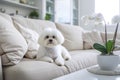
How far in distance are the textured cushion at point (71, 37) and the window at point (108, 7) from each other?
2.15m

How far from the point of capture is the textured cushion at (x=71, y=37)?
8.73 feet

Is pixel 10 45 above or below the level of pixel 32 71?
above

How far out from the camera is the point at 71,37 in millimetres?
2713

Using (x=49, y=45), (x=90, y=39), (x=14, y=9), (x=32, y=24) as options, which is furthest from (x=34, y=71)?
(x=14, y=9)

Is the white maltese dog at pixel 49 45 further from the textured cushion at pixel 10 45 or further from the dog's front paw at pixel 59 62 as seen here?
the textured cushion at pixel 10 45

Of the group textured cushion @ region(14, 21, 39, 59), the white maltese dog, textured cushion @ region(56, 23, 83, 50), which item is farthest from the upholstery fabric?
textured cushion @ region(56, 23, 83, 50)

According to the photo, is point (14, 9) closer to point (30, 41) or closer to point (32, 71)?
point (30, 41)

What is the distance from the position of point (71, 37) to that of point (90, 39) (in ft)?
1.37

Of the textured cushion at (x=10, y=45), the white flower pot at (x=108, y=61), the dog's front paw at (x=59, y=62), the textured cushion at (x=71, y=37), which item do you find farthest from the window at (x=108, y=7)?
the white flower pot at (x=108, y=61)

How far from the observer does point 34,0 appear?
14.1ft

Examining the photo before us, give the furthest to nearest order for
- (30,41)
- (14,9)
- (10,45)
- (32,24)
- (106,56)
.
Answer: (14,9)
(32,24)
(30,41)
(10,45)
(106,56)

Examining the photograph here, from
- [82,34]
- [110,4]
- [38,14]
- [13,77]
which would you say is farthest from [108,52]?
[110,4]

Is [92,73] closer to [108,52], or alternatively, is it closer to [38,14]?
[108,52]

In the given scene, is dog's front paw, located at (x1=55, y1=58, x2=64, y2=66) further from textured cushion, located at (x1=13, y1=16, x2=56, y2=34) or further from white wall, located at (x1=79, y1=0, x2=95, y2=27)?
white wall, located at (x1=79, y1=0, x2=95, y2=27)
